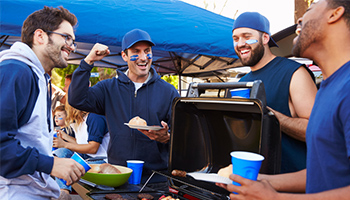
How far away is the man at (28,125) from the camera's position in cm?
154

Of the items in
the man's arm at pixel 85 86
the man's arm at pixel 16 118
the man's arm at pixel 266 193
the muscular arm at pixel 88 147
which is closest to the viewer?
the man's arm at pixel 266 193

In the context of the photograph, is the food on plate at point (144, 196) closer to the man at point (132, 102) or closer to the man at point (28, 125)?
the man at point (28, 125)

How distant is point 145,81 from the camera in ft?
10.1

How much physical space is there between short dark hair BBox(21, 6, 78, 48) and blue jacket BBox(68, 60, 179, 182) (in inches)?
27.3

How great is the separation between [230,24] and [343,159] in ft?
15.9

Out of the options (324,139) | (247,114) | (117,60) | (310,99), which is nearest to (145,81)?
(247,114)

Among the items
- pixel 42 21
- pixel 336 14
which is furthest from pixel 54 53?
pixel 336 14

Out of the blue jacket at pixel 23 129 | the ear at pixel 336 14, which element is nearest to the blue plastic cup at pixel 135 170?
the blue jacket at pixel 23 129

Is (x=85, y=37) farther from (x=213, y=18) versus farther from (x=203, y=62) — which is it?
(x=203, y=62)

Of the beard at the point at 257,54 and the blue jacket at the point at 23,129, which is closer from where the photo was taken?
the blue jacket at the point at 23,129

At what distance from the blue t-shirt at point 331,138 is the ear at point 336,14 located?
209 mm

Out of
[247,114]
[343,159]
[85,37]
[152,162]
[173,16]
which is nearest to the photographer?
[343,159]

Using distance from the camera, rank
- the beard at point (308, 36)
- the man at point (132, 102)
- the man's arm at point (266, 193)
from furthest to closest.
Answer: the man at point (132, 102), the beard at point (308, 36), the man's arm at point (266, 193)

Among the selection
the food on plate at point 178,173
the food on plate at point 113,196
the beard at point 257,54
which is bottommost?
the food on plate at point 113,196
